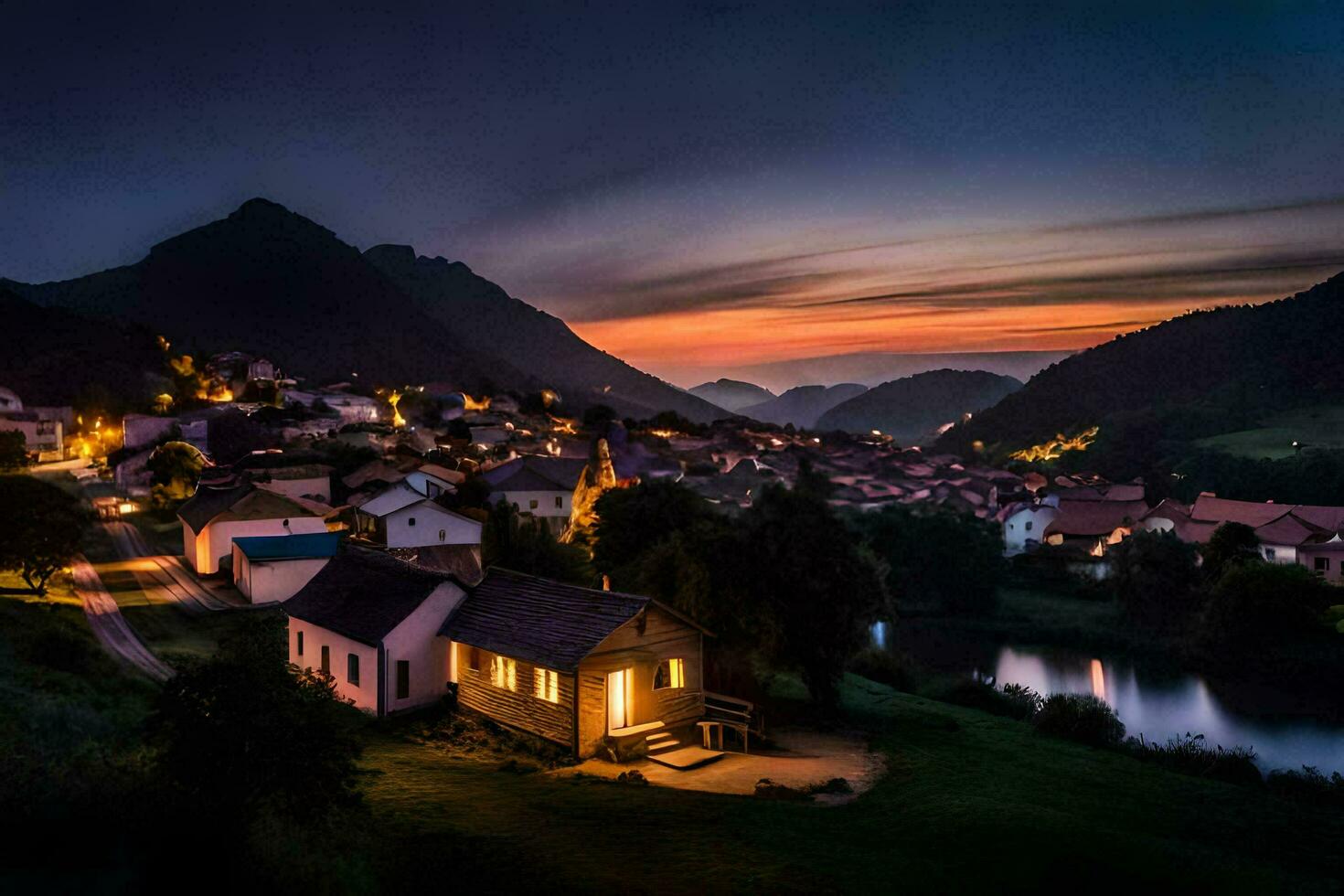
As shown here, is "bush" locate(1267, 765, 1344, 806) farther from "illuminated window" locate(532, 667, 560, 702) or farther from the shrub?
"illuminated window" locate(532, 667, 560, 702)

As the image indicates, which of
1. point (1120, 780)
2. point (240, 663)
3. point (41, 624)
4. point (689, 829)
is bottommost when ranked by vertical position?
point (1120, 780)

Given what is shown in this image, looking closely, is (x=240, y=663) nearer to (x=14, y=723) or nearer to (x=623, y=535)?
(x=14, y=723)

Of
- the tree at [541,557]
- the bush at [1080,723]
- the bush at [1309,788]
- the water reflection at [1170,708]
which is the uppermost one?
the tree at [541,557]

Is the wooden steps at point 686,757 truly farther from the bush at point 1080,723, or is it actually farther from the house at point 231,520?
the house at point 231,520

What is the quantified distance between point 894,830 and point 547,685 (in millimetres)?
8300

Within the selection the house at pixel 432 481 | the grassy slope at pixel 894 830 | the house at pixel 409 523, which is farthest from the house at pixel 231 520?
the grassy slope at pixel 894 830

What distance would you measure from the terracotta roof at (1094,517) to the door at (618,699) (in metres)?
59.8

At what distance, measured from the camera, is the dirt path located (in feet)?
75.9

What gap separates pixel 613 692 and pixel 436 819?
21.9 feet

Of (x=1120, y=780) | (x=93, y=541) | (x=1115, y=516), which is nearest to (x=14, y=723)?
(x=1120, y=780)

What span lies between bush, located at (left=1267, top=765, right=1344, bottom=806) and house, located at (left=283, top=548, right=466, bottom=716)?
21.5m

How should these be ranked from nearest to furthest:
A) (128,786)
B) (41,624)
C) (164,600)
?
1. (128,786)
2. (41,624)
3. (164,600)

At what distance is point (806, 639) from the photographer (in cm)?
2459

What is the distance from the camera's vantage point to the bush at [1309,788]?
68.8ft
